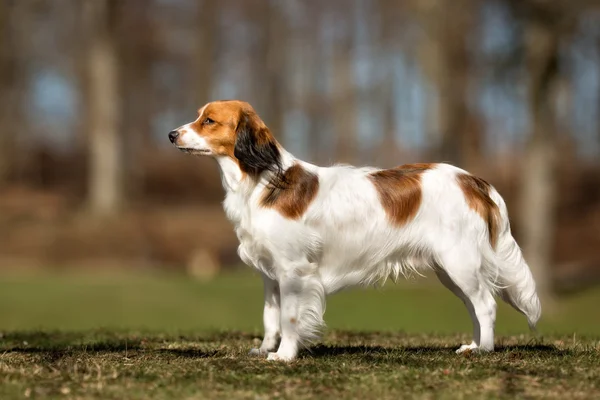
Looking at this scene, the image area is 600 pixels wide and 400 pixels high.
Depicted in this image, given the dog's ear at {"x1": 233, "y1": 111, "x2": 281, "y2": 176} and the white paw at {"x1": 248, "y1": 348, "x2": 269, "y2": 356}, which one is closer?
the dog's ear at {"x1": 233, "y1": 111, "x2": 281, "y2": 176}

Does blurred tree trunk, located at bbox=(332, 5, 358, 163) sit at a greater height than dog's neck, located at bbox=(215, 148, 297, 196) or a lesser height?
greater

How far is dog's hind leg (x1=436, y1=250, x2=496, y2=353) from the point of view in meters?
8.16

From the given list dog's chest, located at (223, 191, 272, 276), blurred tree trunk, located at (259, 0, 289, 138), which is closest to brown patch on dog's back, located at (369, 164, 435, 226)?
dog's chest, located at (223, 191, 272, 276)

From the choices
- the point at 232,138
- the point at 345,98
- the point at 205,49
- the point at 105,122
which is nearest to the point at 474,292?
the point at 232,138

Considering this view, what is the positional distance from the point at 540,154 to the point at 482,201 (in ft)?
56.6

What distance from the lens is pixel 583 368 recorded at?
776cm

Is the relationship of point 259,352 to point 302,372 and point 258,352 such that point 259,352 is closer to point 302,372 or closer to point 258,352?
point 258,352

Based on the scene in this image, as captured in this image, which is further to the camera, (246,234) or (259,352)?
(259,352)

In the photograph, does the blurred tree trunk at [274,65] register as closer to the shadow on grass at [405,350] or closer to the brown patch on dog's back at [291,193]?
the shadow on grass at [405,350]

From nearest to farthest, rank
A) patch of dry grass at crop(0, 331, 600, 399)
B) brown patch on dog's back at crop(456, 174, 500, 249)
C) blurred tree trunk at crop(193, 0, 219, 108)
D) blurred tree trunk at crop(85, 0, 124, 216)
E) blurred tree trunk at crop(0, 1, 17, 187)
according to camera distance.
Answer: patch of dry grass at crop(0, 331, 600, 399)
brown patch on dog's back at crop(456, 174, 500, 249)
blurred tree trunk at crop(85, 0, 124, 216)
blurred tree trunk at crop(0, 1, 17, 187)
blurred tree trunk at crop(193, 0, 219, 108)

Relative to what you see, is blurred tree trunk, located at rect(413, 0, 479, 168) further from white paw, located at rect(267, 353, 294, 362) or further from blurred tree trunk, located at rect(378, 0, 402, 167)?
white paw, located at rect(267, 353, 294, 362)

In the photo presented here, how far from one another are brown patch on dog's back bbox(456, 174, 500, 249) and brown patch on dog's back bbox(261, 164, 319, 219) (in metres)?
1.33

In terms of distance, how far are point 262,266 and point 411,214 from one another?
4.44ft

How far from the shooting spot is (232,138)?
8.06m
